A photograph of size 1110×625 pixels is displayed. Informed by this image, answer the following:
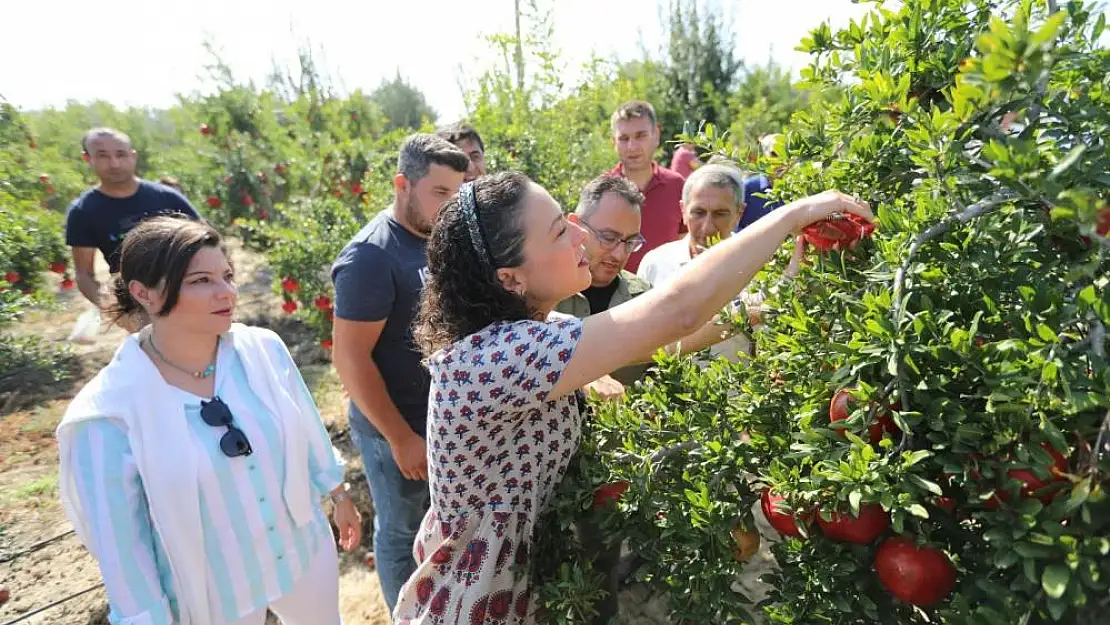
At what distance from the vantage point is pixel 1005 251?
3.00 feet

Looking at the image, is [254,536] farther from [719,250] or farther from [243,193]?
[243,193]

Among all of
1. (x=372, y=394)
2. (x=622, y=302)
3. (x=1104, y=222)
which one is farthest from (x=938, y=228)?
(x=372, y=394)

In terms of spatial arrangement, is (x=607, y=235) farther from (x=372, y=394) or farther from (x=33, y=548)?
(x=33, y=548)

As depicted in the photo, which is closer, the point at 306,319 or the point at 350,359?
the point at 350,359

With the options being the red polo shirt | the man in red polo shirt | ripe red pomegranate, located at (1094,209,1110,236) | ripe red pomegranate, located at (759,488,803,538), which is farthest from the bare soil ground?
the man in red polo shirt

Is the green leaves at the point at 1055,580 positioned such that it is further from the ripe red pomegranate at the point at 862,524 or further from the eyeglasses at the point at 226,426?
the eyeglasses at the point at 226,426

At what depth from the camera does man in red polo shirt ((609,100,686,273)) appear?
403 centimetres

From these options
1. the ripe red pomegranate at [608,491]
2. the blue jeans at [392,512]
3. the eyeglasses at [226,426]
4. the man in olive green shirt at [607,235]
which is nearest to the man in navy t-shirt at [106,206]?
the blue jeans at [392,512]

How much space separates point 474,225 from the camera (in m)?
1.33

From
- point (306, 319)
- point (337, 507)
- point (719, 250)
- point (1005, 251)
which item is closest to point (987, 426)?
point (1005, 251)

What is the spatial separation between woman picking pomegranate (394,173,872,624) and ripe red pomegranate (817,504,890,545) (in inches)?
15.6

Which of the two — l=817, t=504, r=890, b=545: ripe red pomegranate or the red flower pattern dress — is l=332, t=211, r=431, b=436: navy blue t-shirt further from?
l=817, t=504, r=890, b=545: ripe red pomegranate

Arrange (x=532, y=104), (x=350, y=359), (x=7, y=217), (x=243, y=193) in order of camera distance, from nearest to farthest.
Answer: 1. (x=350, y=359)
2. (x=7, y=217)
3. (x=532, y=104)
4. (x=243, y=193)

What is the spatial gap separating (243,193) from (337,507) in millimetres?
7743
